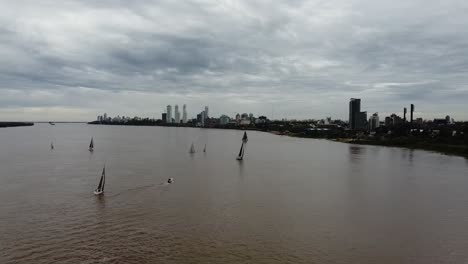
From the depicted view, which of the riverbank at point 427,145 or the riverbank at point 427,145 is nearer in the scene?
the riverbank at point 427,145

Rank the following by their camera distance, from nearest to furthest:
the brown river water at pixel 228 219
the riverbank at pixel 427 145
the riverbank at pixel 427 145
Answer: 1. the brown river water at pixel 228 219
2. the riverbank at pixel 427 145
3. the riverbank at pixel 427 145

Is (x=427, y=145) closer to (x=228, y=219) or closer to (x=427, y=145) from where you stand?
(x=427, y=145)

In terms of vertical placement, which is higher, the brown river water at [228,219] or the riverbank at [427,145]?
the riverbank at [427,145]

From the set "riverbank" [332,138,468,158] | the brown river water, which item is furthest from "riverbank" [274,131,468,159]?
the brown river water

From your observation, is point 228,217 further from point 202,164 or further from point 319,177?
point 202,164

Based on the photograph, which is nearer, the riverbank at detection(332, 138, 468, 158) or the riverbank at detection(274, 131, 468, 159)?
the riverbank at detection(332, 138, 468, 158)

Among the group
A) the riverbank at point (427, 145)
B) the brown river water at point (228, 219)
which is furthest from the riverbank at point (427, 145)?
the brown river water at point (228, 219)

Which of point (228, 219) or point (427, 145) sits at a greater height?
point (427, 145)

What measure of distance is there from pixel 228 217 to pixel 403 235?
10284 mm

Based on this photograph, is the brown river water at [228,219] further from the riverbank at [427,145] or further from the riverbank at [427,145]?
the riverbank at [427,145]

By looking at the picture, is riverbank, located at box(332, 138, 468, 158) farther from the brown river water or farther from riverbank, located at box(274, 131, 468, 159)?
the brown river water

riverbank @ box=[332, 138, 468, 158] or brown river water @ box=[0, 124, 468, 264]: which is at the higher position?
riverbank @ box=[332, 138, 468, 158]

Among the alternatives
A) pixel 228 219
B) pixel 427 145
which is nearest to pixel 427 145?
pixel 427 145

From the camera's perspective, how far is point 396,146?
352ft
